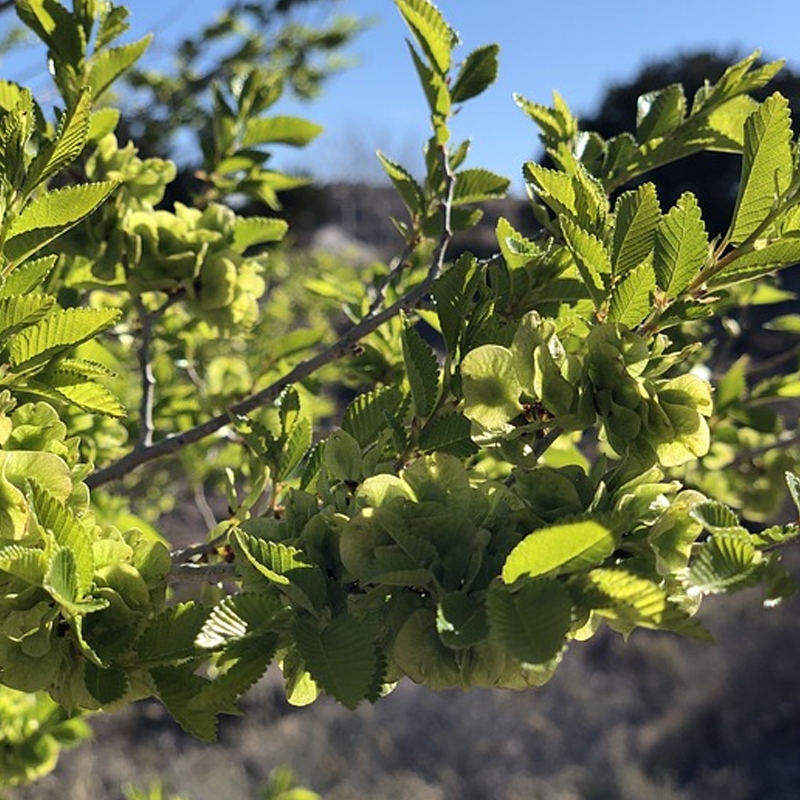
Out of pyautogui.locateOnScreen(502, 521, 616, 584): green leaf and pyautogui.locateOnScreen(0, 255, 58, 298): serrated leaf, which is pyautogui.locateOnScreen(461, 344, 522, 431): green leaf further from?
pyautogui.locateOnScreen(0, 255, 58, 298): serrated leaf

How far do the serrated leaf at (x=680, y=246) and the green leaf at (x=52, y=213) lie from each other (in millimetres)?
488

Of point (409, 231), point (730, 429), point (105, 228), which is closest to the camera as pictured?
point (105, 228)

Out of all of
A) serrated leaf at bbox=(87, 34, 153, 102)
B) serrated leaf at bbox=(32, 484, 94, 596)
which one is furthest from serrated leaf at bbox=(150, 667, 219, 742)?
serrated leaf at bbox=(87, 34, 153, 102)

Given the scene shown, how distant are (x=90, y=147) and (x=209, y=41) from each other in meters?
2.81

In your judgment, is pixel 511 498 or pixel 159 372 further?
pixel 159 372

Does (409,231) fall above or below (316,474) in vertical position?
above

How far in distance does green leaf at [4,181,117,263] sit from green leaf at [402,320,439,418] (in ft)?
1.09

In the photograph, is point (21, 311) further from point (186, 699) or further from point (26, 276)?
point (186, 699)

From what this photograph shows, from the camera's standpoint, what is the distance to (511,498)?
32.7 inches

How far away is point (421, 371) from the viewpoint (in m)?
0.98

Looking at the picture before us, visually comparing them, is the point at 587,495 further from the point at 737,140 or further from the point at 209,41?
the point at 209,41

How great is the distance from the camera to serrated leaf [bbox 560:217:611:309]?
2.71 feet

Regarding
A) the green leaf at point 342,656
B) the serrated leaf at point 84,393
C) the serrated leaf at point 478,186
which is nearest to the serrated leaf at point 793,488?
the green leaf at point 342,656

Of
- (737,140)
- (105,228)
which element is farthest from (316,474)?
(737,140)
